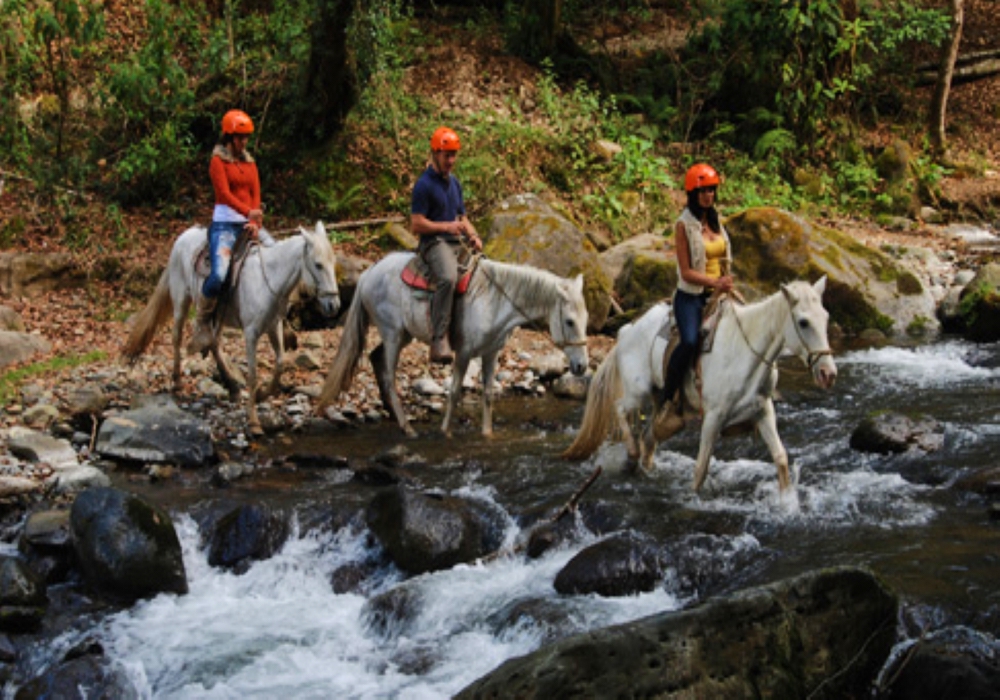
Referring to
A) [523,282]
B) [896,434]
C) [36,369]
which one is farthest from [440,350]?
[36,369]

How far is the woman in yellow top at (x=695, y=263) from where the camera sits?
26.3 feet

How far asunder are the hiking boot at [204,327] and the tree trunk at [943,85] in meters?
17.5

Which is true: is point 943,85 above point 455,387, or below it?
above

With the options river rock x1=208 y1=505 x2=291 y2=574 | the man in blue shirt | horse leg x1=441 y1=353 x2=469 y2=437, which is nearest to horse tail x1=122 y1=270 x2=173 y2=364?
the man in blue shirt

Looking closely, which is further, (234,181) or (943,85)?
(943,85)

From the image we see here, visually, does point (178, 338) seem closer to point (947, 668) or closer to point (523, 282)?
point (523, 282)

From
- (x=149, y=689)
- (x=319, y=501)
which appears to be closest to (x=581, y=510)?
(x=319, y=501)

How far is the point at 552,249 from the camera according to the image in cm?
1466

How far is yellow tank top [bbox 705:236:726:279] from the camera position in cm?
816

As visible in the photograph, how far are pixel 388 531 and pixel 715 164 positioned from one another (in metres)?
14.9

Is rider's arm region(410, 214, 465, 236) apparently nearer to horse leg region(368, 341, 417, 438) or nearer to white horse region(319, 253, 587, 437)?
white horse region(319, 253, 587, 437)

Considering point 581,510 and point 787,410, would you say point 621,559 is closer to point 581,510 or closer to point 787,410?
point 581,510

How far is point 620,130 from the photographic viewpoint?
20297mm

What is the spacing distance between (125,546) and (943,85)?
67.2 feet
